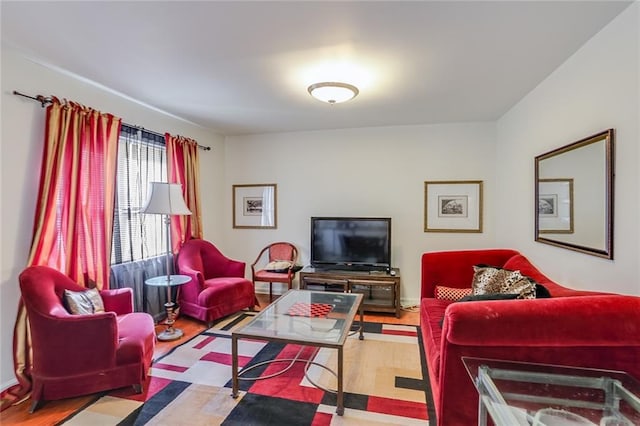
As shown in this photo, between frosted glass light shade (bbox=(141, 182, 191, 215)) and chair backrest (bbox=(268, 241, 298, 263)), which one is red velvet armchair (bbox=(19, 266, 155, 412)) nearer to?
frosted glass light shade (bbox=(141, 182, 191, 215))

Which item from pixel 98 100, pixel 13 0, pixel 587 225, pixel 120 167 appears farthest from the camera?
pixel 120 167

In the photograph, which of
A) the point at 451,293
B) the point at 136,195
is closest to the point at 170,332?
the point at 136,195

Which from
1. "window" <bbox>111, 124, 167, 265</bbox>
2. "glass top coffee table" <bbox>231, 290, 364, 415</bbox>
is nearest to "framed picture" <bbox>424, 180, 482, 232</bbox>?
"glass top coffee table" <bbox>231, 290, 364, 415</bbox>

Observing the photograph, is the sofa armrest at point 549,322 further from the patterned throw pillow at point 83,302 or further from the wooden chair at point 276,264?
the wooden chair at point 276,264

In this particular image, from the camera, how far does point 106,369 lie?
7.37 feet

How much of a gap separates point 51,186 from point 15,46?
0.99 m

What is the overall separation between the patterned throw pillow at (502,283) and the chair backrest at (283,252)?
103 inches

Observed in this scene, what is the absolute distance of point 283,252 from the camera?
16.0 feet

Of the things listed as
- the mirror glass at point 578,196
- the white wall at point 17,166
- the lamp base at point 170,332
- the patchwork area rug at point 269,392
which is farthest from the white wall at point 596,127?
the white wall at point 17,166

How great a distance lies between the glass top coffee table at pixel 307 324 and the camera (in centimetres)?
222

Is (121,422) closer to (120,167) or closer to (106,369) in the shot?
(106,369)

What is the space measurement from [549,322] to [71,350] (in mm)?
2807

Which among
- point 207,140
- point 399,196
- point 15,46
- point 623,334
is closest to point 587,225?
point 623,334

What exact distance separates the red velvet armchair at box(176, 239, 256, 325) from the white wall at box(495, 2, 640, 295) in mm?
3130
